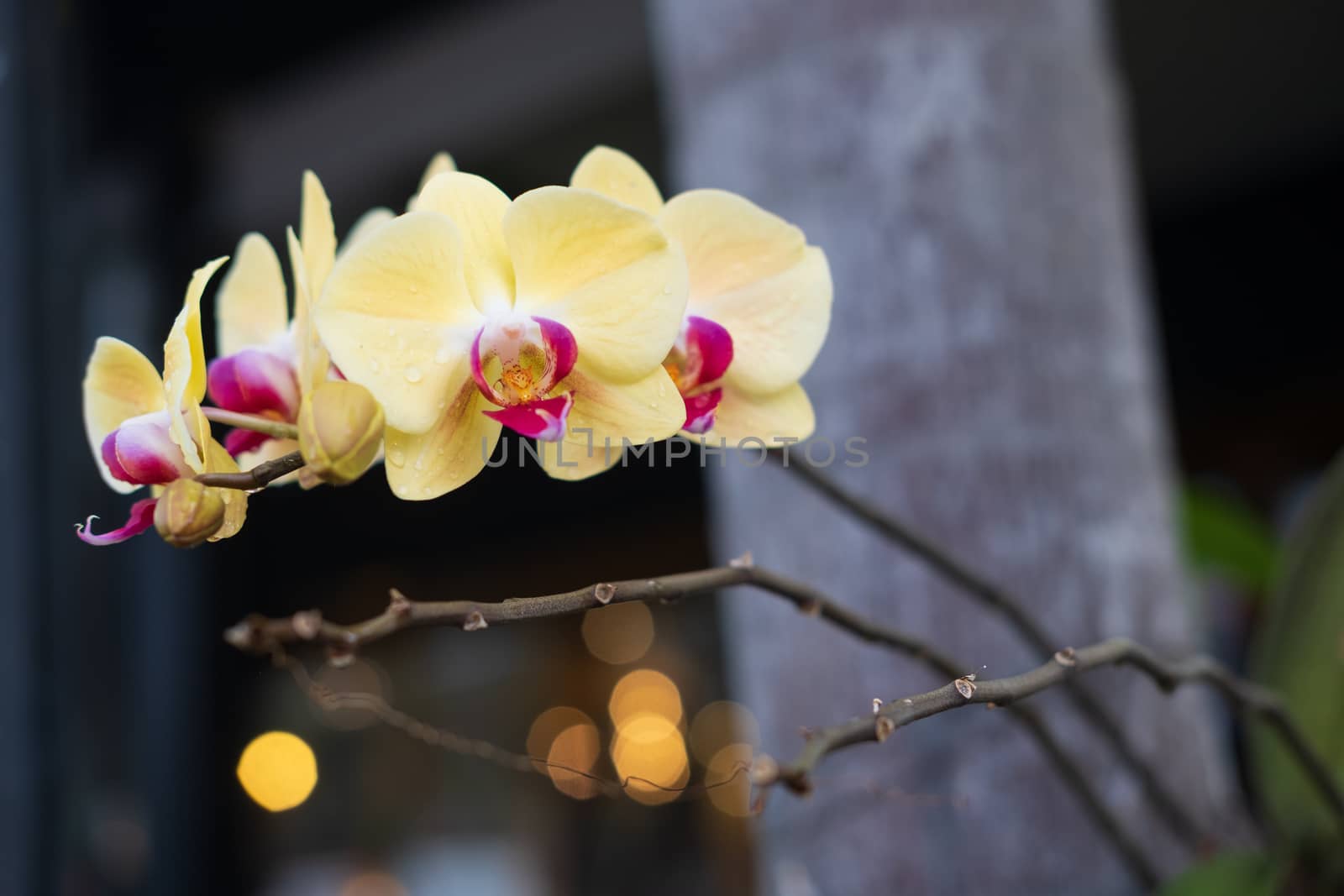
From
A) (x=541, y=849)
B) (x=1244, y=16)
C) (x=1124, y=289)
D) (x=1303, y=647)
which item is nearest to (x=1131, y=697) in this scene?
(x=1303, y=647)

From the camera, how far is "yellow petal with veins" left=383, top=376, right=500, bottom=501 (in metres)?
0.25

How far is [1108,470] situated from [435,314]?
47cm

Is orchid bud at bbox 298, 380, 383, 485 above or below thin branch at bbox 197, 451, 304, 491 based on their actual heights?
above

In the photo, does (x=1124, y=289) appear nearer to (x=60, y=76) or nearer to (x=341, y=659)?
(x=341, y=659)

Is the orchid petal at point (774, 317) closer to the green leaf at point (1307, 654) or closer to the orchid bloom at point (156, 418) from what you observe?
the orchid bloom at point (156, 418)

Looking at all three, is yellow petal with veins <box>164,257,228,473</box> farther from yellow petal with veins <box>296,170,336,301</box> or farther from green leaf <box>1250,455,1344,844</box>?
green leaf <box>1250,455,1344,844</box>

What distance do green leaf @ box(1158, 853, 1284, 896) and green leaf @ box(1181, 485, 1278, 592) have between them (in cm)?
52

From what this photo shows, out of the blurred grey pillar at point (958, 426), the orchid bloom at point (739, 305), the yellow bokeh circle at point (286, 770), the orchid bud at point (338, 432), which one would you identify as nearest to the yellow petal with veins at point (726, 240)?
the orchid bloom at point (739, 305)

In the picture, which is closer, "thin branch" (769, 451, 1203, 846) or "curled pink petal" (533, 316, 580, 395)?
"curled pink petal" (533, 316, 580, 395)

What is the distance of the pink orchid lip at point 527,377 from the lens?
0.25 m

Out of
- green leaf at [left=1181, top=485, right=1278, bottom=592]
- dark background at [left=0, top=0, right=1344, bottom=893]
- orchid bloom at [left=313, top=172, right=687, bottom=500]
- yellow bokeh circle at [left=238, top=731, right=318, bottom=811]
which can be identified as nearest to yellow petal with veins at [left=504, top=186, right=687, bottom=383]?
orchid bloom at [left=313, top=172, right=687, bottom=500]

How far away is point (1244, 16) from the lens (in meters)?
→ 1.87

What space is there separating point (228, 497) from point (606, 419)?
9 centimetres

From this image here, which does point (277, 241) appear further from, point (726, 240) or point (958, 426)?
point (726, 240)
